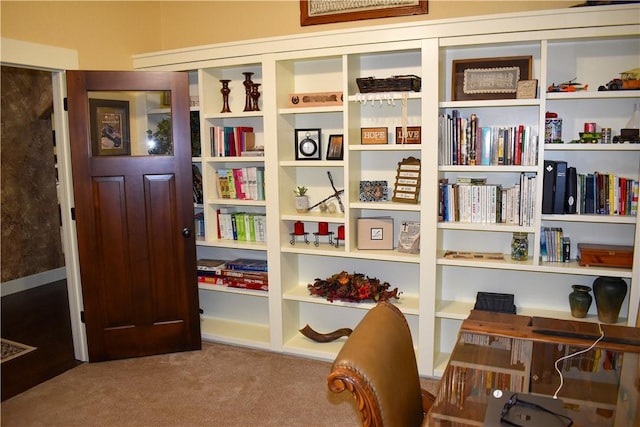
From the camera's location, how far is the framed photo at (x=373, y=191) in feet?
11.2

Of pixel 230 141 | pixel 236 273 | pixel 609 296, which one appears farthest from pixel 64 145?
pixel 609 296

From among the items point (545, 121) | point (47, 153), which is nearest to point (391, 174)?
point (545, 121)

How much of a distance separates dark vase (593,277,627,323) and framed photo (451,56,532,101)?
1225 millimetres

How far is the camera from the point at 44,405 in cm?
296

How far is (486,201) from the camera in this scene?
306cm

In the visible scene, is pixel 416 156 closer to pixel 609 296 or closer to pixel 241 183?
pixel 241 183

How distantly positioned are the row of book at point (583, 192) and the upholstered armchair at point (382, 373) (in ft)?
5.24

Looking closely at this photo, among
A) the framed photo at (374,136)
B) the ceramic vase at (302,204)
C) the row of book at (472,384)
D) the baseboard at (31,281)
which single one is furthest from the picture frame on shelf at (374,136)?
the baseboard at (31,281)

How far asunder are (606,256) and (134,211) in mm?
3067

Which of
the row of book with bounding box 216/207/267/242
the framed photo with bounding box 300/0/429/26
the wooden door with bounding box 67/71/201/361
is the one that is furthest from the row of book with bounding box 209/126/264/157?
the framed photo with bounding box 300/0/429/26

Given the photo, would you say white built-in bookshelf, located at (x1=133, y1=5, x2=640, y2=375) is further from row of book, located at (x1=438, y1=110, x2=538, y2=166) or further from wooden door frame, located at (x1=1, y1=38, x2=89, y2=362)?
wooden door frame, located at (x1=1, y1=38, x2=89, y2=362)

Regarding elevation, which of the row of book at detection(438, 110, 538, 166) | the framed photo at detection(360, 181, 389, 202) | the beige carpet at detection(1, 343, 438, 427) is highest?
the row of book at detection(438, 110, 538, 166)

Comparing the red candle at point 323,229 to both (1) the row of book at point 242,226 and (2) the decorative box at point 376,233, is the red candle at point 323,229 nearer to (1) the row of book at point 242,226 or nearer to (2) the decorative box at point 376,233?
(2) the decorative box at point 376,233

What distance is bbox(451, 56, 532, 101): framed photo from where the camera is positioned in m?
2.98
